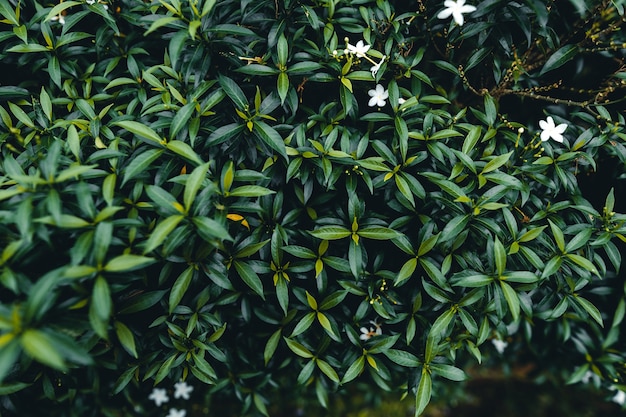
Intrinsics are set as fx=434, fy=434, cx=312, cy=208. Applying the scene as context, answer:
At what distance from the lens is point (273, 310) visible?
81.7 inches

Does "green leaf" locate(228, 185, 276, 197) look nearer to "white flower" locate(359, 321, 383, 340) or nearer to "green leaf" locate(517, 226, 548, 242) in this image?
"white flower" locate(359, 321, 383, 340)

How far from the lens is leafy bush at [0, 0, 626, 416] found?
1.70 metres

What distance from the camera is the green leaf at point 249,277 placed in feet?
5.70

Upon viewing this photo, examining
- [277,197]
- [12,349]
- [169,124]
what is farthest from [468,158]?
[12,349]

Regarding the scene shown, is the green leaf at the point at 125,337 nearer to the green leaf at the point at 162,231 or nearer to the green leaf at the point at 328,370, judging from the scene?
the green leaf at the point at 162,231

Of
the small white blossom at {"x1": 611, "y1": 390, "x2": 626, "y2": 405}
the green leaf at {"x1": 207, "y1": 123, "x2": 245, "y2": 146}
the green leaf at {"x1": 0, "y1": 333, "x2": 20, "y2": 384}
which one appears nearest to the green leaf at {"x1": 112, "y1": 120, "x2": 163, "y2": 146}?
the green leaf at {"x1": 207, "y1": 123, "x2": 245, "y2": 146}

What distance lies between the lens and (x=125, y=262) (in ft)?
4.57

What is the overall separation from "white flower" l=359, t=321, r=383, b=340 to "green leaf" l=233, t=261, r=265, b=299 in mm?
561

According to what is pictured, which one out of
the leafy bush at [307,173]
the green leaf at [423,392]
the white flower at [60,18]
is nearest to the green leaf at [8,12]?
the leafy bush at [307,173]

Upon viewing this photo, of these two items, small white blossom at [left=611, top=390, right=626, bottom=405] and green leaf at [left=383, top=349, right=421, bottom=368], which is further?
small white blossom at [left=611, top=390, right=626, bottom=405]

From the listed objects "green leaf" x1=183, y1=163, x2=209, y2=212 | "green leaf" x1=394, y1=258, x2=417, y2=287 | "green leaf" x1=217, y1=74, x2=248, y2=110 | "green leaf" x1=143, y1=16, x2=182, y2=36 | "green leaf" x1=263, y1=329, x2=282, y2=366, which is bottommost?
"green leaf" x1=263, y1=329, x2=282, y2=366

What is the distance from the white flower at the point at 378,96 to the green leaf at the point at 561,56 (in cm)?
74

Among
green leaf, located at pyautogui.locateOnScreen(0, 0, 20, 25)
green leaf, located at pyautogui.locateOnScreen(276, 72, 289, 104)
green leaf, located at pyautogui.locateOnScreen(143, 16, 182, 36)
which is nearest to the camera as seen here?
green leaf, located at pyautogui.locateOnScreen(143, 16, 182, 36)

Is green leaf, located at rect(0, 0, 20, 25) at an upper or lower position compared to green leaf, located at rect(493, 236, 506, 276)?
upper
